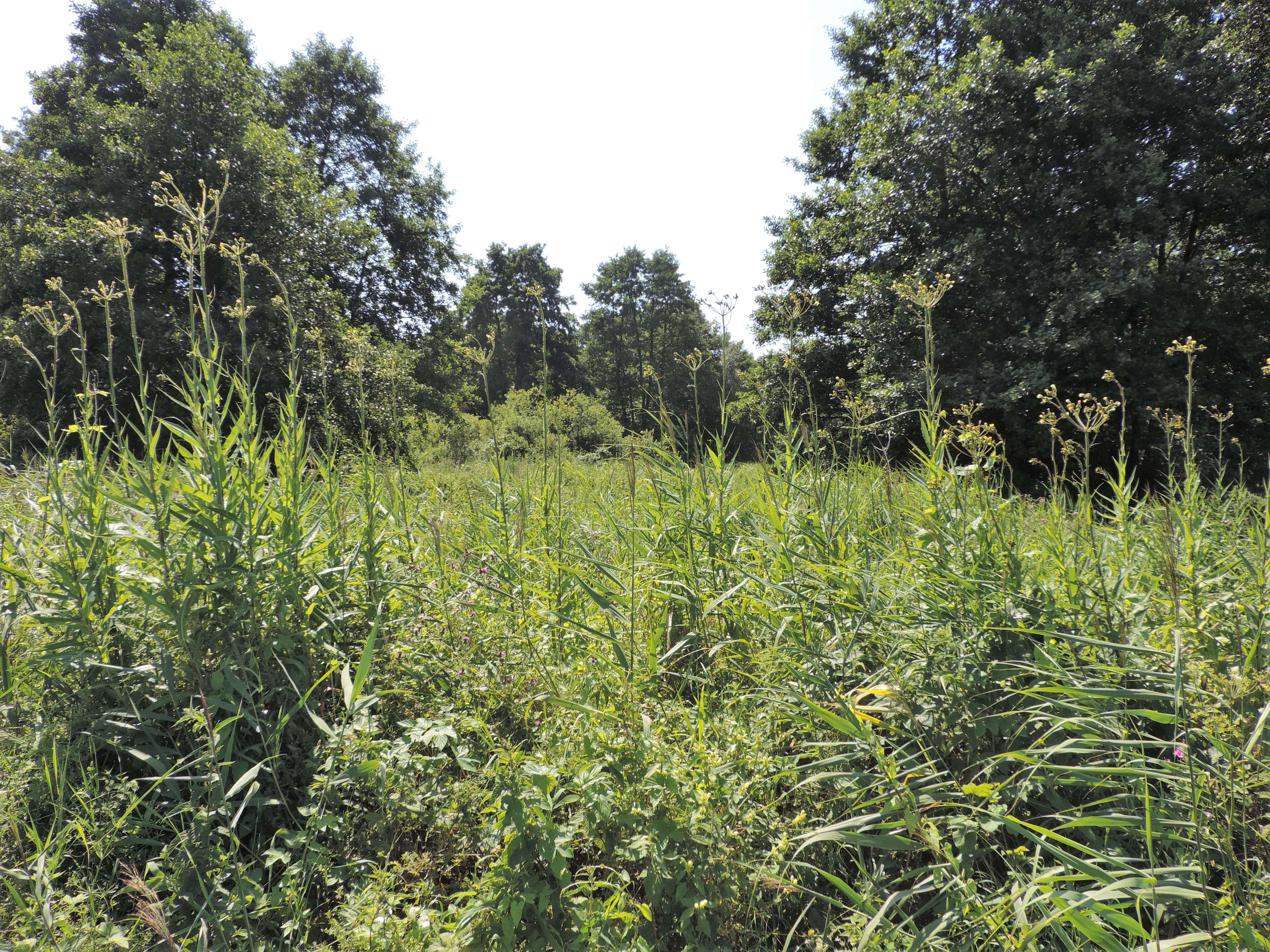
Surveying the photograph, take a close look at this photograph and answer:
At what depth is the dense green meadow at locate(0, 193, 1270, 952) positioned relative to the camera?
3.92ft

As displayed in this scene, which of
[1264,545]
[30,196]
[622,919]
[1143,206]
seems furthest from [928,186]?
[30,196]

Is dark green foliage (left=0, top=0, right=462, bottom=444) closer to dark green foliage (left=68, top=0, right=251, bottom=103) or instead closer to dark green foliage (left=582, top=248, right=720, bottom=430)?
dark green foliage (left=68, top=0, right=251, bottom=103)

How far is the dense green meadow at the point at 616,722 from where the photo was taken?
3.92 feet

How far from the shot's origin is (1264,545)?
60.4 inches

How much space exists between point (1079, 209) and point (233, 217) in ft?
51.7

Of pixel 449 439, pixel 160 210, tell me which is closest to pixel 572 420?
pixel 449 439

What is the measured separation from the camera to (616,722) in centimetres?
166

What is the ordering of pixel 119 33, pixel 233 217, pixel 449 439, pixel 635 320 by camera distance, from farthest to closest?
pixel 635 320
pixel 449 439
pixel 119 33
pixel 233 217

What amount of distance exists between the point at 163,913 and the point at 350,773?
0.42 metres

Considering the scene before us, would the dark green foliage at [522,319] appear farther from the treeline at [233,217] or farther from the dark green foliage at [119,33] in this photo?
the dark green foliage at [119,33]

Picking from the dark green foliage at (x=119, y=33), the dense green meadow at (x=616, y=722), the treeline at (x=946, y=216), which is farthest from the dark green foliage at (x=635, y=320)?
the dense green meadow at (x=616, y=722)

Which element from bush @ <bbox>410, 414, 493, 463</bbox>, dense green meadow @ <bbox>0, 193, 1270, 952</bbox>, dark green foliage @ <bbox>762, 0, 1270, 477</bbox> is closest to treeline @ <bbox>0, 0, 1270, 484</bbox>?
dark green foliage @ <bbox>762, 0, 1270, 477</bbox>

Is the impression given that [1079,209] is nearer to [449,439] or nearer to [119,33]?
[449,439]

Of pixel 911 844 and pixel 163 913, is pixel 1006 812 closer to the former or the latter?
pixel 911 844
